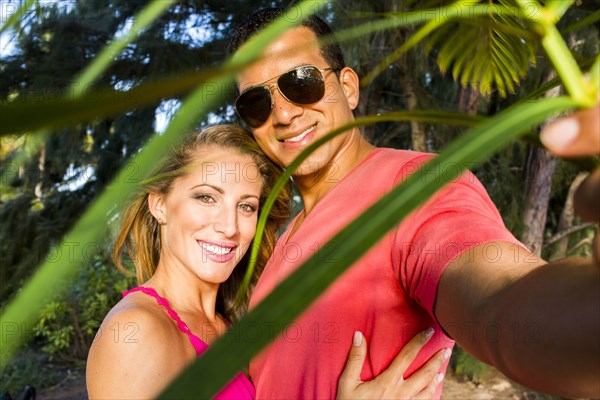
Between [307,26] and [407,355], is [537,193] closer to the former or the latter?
[307,26]

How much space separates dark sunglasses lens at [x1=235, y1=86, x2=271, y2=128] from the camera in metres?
0.99

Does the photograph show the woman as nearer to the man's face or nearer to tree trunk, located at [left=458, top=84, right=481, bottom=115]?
the man's face

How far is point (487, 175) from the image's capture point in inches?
126

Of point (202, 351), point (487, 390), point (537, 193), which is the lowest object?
point (487, 390)

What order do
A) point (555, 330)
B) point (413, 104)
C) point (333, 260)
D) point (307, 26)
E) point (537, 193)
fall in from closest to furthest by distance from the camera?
point (333, 260) < point (555, 330) < point (307, 26) < point (413, 104) < point (537, 193)

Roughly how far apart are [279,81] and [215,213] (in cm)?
31

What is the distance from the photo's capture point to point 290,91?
0.96 metres

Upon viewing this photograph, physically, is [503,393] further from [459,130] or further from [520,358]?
[520,358]


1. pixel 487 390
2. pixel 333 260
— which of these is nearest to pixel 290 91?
pixel 333 260

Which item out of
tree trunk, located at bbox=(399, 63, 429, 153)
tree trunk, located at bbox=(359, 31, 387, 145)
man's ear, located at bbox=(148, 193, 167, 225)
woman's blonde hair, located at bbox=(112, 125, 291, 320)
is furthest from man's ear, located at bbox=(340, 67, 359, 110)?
tree trunk, located at bbox=(399, 63, 429, 153)

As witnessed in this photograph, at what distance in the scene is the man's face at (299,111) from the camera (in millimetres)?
953

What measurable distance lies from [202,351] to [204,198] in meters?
0.30

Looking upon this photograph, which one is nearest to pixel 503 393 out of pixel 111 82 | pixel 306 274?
pixel 111 82

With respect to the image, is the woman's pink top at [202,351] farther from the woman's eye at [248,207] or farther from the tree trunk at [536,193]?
the tree trunk at [536,193]
